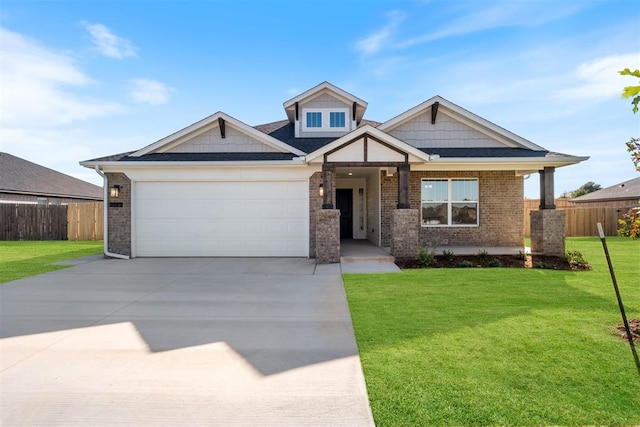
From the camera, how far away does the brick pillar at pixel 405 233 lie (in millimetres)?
9883

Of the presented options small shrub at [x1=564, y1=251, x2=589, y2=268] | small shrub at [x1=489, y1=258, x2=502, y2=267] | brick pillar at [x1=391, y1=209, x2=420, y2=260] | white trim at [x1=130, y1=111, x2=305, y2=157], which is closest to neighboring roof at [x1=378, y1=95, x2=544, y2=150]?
white trim at [x1=130, y1=111, x2=305, y2=157]

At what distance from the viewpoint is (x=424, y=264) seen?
30.7ft

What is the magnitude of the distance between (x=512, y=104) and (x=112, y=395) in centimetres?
1621

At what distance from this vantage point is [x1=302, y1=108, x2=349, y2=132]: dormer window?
13.8 m

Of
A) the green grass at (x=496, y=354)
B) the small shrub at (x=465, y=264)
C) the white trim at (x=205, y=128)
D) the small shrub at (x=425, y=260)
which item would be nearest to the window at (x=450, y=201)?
the small shrub at (x=425, y=260)

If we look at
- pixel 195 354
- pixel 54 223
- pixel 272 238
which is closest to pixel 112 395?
pixel 195 354

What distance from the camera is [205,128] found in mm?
12172

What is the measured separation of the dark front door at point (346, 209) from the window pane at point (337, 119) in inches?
129

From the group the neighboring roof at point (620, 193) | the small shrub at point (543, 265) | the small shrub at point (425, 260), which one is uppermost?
the neighboring roof at point (620, 193)

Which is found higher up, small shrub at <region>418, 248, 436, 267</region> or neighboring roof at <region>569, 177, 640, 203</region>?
neighboring roof at <region>569, 177, 640, 203</region>

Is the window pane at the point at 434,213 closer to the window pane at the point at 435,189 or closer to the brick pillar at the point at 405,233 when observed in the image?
the window pane at the point at 435,189

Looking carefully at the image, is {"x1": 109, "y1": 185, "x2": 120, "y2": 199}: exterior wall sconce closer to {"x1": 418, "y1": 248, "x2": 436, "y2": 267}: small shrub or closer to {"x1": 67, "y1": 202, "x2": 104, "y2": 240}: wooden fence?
{"x1": 67, "y1": 202, "x2": 104, "y2": 240}: wooden fence

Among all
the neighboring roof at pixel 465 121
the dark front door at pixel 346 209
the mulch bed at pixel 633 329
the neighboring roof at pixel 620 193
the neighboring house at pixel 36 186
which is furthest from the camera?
the neighboring roof at pixel 620 193

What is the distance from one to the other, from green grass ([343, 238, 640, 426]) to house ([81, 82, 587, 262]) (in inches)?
159
